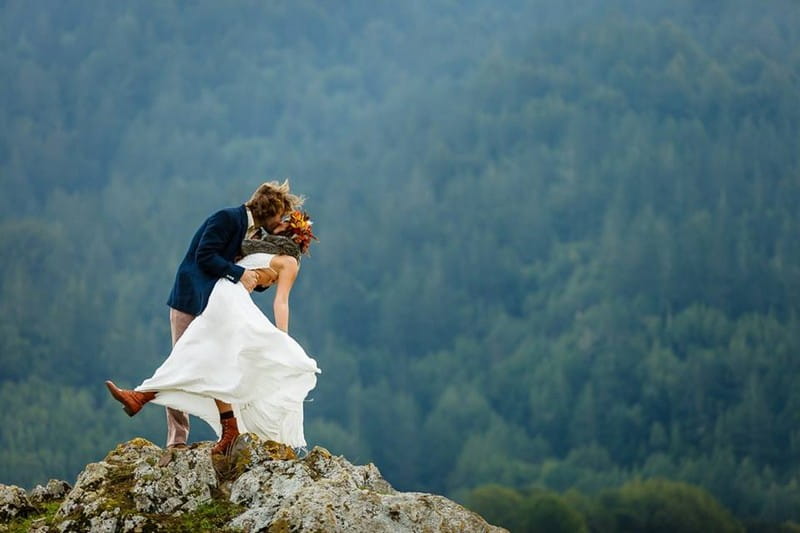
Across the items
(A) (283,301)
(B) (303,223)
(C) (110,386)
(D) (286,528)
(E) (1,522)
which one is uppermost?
(B) (303,223)

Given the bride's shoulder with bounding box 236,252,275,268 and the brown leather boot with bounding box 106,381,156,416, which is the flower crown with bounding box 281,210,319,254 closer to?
the bride's shoulder with bounding box 236,252,275,268

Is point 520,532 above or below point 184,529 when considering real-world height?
below

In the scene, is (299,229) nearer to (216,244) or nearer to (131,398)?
(216,244)

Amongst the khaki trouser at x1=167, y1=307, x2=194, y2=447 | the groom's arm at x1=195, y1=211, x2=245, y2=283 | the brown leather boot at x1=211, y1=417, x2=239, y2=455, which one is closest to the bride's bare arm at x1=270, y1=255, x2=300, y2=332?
the groom's arm at x1=195, y1=211, x2=245, y2=283

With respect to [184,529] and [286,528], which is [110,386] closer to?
[184,529]

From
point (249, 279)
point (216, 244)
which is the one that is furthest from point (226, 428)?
point (216, 244)

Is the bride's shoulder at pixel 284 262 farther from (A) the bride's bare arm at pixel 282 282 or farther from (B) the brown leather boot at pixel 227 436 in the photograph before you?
(B) the brown leather boot at pixel 227 436

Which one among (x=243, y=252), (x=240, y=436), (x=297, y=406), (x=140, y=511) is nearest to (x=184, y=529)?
(x=140, y=511)

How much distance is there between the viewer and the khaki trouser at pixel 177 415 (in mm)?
16297

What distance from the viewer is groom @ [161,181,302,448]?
15.8 m

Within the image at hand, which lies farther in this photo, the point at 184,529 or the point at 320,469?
the point at 320,469

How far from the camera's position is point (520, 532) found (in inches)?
4638

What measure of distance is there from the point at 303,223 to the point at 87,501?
4.60m

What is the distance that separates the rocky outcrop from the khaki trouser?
77 cm
